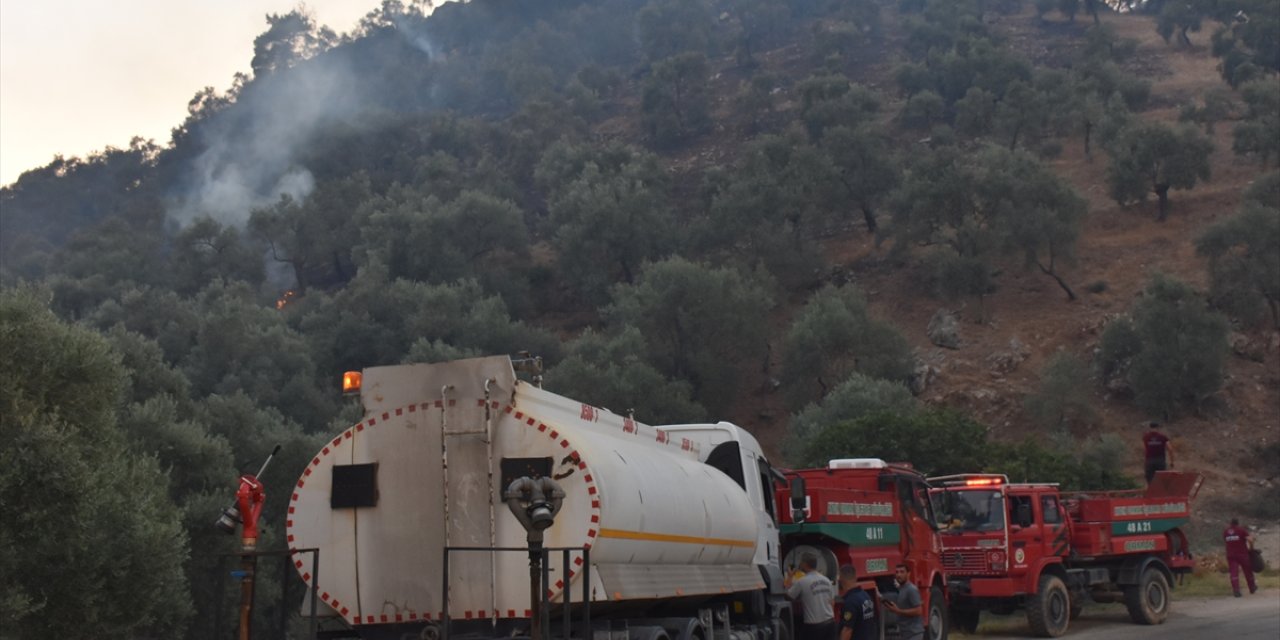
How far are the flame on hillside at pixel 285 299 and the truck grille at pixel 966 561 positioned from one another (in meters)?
63.9

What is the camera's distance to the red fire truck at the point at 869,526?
55.4ft

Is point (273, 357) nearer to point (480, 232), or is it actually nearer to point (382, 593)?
point (480, 232)

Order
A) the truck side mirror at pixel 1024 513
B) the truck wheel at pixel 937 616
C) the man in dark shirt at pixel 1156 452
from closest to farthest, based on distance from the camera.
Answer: the truck wheel at pixel 937 616 < the truck side mirror at pixel 1024 513 < the man in dark shirt at pixel 1156 452

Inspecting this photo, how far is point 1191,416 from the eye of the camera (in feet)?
165

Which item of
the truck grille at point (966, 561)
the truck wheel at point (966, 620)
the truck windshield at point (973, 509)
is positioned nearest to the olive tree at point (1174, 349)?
the truck wheel at point (966, 620)

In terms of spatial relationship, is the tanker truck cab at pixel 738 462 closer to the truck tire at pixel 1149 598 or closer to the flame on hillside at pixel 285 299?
the truck tire at pixel 1149 598

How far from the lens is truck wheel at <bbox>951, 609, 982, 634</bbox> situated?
79.7ft

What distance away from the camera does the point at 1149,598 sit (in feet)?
81.2

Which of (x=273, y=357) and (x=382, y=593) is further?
(x=273, y=357)

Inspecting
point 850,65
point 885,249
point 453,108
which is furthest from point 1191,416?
point 453,108

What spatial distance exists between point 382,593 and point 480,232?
67631 mm

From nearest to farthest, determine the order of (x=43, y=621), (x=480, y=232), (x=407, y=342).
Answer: (x=43, y=621), (x=407, y=342), (x=480, y=232)

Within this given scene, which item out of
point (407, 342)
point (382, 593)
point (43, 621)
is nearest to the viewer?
point (382, 593)

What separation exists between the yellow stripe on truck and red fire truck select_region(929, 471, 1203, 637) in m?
7.25
